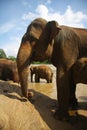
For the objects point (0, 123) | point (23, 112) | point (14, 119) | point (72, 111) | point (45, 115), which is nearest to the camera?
point (0, 123)

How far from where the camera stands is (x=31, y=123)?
5.36 meters

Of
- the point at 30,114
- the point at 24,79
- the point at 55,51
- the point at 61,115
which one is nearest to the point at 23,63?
the point at 24,79

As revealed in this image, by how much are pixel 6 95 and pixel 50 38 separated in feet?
4.78

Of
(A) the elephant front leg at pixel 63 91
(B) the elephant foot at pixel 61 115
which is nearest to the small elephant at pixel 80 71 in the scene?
(A) the elephant front leg at pixel 63 91

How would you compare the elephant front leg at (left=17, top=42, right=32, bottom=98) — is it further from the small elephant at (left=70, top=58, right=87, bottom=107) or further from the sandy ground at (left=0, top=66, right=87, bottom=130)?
the small elephant at (left=70, top=58, right=87, bottom=107)

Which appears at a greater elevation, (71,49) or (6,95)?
(71,49)

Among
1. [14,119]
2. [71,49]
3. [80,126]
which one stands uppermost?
[71,49]

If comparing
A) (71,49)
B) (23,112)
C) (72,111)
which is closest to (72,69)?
(71,49)

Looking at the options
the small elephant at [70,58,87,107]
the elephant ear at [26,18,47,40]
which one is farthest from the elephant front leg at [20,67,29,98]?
the small elephant at [70,58,87,107]

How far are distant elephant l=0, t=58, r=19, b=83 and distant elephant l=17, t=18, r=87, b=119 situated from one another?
12.5 ft

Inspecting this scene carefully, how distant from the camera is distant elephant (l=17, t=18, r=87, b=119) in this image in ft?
19.9

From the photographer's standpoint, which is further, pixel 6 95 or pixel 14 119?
pixel 6 95

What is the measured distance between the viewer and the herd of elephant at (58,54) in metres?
6.05

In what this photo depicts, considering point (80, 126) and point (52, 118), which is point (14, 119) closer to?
point (52, 118)
